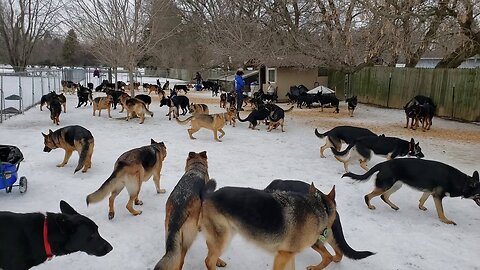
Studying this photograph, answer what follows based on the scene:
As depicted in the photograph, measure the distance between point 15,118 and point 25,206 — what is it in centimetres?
1031

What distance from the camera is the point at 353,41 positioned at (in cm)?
1734

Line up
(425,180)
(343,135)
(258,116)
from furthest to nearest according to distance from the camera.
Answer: (258,116)
(343,135)
(425,180)

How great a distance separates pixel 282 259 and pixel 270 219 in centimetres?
40

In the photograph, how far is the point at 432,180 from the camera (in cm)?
525

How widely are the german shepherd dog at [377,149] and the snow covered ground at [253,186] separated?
1.56 feet

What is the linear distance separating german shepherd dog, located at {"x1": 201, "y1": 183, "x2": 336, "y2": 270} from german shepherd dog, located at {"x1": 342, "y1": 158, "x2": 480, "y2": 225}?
2.29m

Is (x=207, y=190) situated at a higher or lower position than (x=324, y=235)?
higher

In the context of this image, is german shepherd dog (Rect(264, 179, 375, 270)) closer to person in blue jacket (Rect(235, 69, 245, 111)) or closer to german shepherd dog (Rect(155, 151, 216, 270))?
german shepherd dog (Rect(155, 151, 216, 270))

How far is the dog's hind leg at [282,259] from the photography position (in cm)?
340

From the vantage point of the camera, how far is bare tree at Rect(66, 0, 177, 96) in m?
15.4

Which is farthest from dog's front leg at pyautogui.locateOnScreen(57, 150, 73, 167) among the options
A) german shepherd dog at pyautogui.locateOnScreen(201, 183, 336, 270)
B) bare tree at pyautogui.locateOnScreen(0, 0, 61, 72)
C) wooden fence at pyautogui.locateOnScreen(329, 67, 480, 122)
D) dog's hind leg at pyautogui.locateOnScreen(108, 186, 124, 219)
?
bare tree at pyautogui.locateOnScreen(0, 0, 61, 72)

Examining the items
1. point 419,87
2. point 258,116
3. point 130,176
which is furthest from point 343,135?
point 419,87

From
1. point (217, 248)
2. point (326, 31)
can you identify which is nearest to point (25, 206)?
point (217, 248)

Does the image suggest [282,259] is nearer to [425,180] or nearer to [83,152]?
[425,180]
